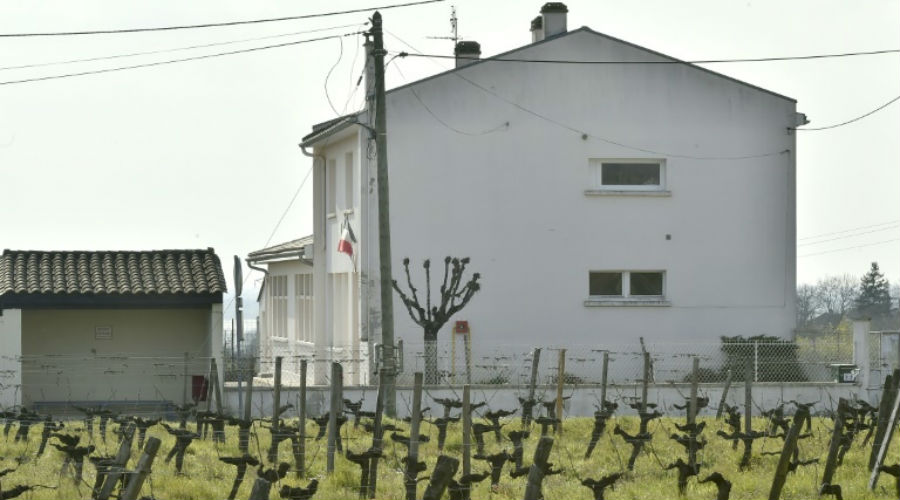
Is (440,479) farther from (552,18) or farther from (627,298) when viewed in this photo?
(552,18)

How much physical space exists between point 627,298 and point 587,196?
2322 millimetres

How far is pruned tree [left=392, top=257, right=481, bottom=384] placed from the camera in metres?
31.8

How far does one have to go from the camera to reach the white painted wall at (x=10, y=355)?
28328mm

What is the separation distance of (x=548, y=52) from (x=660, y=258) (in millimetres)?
4970

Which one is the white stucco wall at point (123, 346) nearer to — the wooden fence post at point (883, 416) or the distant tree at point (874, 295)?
the wooden fence post at point (883, 416)

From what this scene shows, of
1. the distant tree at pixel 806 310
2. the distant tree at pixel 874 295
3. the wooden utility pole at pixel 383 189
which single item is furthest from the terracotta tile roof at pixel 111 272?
the distant tree at pixel 874 295

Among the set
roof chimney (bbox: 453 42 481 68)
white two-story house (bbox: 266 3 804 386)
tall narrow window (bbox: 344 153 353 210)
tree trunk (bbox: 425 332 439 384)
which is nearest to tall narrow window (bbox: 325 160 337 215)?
tall narrow window (bbox: 344 153 353 210)

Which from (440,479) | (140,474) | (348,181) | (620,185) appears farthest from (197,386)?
(440,479)

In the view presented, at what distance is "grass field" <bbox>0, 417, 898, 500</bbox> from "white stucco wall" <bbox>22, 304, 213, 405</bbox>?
23.9 feet

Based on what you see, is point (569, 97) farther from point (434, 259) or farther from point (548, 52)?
point (434, 259)

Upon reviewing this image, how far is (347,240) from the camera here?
3447 cm

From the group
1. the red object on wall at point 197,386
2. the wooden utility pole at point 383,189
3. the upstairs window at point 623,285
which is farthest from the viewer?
the upstairs window at point 623,285

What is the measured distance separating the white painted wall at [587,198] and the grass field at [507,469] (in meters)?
9.83

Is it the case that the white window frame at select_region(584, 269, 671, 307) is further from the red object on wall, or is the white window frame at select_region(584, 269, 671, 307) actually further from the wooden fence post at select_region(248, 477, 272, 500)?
the wooden fence post at select_region(248, 477, 272, 500)
